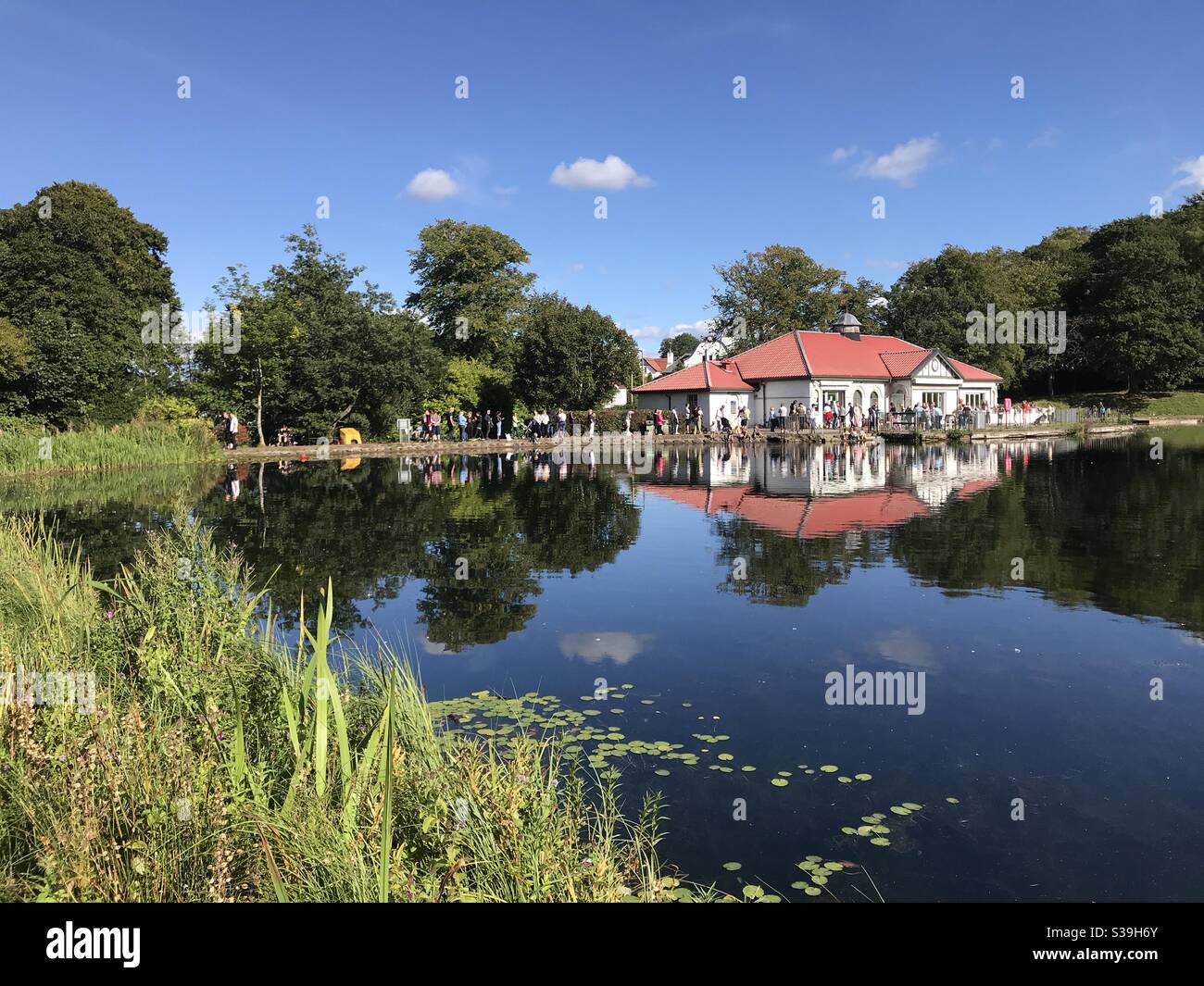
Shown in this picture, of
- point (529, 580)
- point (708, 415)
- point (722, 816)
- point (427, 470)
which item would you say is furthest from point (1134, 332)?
point (722, 816)

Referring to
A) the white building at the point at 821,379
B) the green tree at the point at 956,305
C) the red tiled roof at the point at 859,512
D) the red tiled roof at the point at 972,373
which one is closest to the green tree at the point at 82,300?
the red tiled roof at the point at 859,512

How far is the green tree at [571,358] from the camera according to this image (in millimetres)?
50531

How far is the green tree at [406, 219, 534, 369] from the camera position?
5784 cm

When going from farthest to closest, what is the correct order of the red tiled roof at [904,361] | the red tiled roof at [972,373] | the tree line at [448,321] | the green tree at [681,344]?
the green tree at [681,344] → the red tiled roof at [972,373] → the red tiled roof at [904,361] → the tree line at [448,321]

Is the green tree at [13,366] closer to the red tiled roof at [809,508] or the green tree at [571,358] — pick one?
the red tiled roof at [809,508]

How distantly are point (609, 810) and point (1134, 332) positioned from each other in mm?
73216

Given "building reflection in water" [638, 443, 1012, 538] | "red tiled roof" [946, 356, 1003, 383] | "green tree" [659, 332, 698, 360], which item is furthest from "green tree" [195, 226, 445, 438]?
"green tree" [659, 332, 698, 360]

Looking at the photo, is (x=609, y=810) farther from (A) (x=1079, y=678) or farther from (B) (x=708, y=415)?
(B) (x=708, y=415)

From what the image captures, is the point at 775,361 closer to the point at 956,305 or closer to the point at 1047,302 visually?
the point at 956,305

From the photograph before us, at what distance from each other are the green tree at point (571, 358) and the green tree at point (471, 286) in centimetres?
518

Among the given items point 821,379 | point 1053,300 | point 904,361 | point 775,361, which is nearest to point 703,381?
point 775,361

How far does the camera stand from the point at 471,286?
189ft
